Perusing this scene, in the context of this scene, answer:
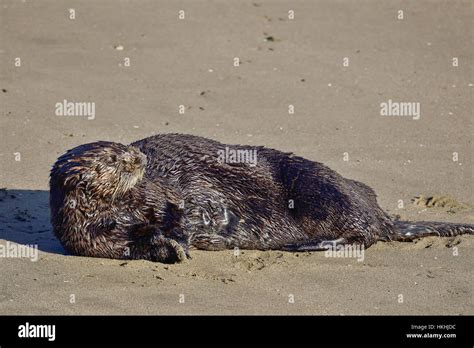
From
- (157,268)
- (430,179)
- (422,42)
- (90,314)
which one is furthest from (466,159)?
(90,314)

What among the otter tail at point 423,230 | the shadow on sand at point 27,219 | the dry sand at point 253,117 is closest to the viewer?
the dry sand at point 253,117

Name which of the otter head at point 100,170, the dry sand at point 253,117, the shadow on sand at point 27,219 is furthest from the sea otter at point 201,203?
the shadow on sand at point 27,219

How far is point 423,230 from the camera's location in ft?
32.1

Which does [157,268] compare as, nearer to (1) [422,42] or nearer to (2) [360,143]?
(2) [360,143]

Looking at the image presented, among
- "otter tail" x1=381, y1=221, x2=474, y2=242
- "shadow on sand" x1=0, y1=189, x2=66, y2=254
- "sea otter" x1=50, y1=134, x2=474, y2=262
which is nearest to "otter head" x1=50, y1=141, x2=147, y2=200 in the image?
"sea otter" x1=50, y1=134, x2=474, y2=262

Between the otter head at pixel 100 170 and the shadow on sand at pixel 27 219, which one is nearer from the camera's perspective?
the otter head at pixel 100 170

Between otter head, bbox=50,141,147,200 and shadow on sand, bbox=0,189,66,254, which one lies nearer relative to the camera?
otter head, bbox=50,141,147,200

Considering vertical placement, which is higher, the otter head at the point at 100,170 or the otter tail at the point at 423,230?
the otter head at the point at 100,170

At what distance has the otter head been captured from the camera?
8453 mm

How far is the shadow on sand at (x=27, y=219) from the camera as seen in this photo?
9391 millimetres

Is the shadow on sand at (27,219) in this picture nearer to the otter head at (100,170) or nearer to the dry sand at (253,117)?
the dry sand at (253,117)

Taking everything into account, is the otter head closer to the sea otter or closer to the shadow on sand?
the sea otter

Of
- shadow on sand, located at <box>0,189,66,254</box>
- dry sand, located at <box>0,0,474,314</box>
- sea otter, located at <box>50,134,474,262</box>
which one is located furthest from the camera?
shadow on sand, located at <box>0,189,66,254</box>

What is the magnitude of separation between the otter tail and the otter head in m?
2.59
